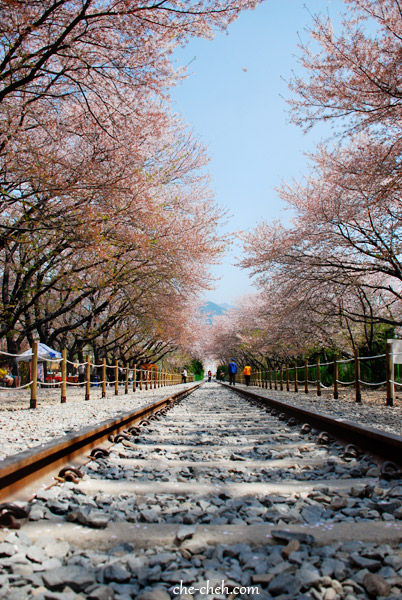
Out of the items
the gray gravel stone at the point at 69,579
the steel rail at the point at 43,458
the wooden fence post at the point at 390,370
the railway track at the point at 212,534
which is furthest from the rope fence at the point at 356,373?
the gray gravel stone at the point at 69,579

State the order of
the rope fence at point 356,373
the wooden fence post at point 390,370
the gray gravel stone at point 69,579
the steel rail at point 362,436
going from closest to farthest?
the gray gravel stone at point 69,579
the steel rail at point 362,436
the wooden fence post at point 390,370
the rope fence at point 356,373

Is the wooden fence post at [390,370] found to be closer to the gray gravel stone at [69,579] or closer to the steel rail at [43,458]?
the steel rail at [43,458]

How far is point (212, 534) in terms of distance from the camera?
6.78 ft

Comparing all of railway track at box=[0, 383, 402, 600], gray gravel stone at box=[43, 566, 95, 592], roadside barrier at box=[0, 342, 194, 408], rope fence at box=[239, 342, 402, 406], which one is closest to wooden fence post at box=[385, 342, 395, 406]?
rope fence at box=[239, 342, 402, 406]

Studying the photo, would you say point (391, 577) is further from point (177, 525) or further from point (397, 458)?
point (397, 458)

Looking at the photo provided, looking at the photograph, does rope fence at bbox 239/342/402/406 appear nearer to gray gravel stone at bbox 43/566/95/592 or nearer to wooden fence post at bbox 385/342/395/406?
wooden fence post at bbox 385/342/395/406

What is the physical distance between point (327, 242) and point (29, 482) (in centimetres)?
1279

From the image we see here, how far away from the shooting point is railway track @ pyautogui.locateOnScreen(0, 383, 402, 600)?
1614mm

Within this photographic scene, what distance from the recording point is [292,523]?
2.27 meters

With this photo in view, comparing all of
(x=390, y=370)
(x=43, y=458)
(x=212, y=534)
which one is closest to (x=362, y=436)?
(x=212, y=534)

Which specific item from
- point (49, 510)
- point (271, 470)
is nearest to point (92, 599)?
point (49, 510)

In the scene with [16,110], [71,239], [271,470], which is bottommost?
[271,470]

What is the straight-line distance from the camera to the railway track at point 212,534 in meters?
1.61

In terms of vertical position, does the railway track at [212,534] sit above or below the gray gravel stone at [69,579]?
below
